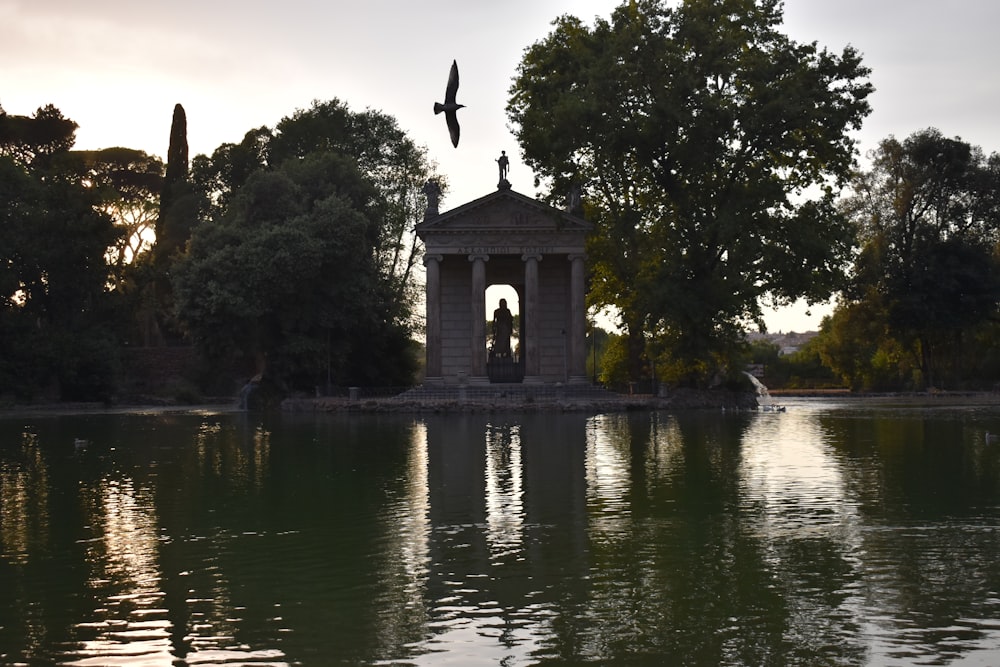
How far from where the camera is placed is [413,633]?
441 inches

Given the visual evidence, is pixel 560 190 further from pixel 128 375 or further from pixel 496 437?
pixel 128 375

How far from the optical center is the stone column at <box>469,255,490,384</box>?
64562mm

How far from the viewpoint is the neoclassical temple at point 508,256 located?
63.9 meters

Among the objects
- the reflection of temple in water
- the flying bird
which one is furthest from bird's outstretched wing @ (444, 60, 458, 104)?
the reflection of temple in water

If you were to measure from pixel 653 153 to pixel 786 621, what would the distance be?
46.2 meters

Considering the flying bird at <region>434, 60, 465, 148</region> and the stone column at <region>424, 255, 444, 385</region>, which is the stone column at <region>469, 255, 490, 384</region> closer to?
the stone column at <region>424, 255, 444, 385</region>

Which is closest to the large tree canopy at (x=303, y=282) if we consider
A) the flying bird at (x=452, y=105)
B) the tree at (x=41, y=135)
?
the tree at (x=41, y=135)

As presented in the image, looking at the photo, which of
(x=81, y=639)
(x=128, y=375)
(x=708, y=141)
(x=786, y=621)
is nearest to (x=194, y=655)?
(x=81, y=639)

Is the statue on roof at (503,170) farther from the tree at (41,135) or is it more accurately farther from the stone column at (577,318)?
the tree at (41,135)

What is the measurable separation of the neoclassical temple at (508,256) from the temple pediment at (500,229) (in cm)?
5

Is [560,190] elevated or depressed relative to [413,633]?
elevated

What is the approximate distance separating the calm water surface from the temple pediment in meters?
35.1

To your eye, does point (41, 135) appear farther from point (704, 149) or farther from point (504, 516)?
point (504, 516)

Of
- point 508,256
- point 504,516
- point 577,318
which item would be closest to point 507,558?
point 504,516
